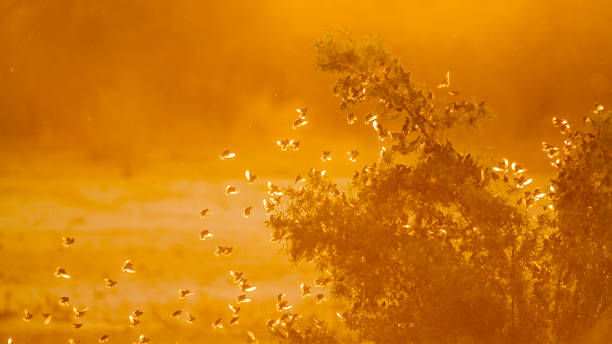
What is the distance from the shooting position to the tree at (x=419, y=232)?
96.4ft

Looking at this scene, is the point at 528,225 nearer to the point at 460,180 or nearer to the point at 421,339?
the point at 460,180

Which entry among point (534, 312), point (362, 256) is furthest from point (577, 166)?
point (362, 256)

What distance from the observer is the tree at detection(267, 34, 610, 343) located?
96.4 feet

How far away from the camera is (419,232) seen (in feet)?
101

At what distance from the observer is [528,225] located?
30.3 meters

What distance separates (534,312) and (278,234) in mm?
6416

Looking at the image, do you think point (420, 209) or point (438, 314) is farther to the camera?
point (420, 209)

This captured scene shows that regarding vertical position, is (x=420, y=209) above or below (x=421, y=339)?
above

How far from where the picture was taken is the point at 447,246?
3003 centimetres

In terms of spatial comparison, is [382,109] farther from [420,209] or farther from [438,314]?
[438,314]

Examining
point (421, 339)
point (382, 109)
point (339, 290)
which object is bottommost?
point (421, 339)

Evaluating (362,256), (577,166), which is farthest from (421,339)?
(577,166)

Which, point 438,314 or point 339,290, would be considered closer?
point 438,314

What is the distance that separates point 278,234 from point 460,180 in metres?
4.61
